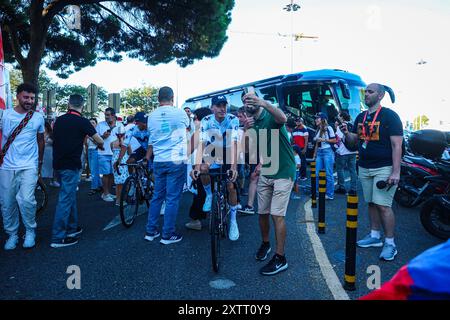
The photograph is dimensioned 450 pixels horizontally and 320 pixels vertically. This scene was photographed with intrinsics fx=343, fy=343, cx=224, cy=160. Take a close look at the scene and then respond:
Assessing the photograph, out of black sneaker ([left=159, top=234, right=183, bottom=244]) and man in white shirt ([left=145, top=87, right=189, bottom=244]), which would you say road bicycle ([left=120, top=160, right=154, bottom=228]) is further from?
black sneaker ([left=159, top=234, right=183, bottom=244])

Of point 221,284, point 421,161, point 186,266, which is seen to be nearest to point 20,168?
point 186,266

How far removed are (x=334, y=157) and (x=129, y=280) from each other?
6.11 m

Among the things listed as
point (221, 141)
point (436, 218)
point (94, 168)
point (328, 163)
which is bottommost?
point (436, 218)

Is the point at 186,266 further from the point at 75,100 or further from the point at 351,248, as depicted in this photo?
the point at 75,100

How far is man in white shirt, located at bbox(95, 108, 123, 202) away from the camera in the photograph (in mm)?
7789

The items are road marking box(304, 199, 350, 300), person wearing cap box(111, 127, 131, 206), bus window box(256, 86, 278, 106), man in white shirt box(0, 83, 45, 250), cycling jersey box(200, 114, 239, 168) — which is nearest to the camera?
road marking box(304, 199, 350, 300)

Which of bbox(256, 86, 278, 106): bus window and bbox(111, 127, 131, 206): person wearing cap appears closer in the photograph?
bbox(111, 127, 131, 206): person wearing cap

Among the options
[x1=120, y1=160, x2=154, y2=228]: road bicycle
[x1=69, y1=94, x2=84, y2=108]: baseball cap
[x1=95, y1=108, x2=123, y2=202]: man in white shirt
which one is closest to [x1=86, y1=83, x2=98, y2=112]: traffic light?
[x1=95, y1=108, x2=123, y2=202]: man in white shirt

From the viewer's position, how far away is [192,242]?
4.76m

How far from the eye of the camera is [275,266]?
3617 mm

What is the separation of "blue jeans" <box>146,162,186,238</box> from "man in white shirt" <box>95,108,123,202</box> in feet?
10.8

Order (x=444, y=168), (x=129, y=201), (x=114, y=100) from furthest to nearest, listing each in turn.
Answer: (x=114, y=100) < (x=129, y=201) < (x=444, y=168)

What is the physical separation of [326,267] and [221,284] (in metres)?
1.22

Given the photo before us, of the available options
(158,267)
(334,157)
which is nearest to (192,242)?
(158,267)
